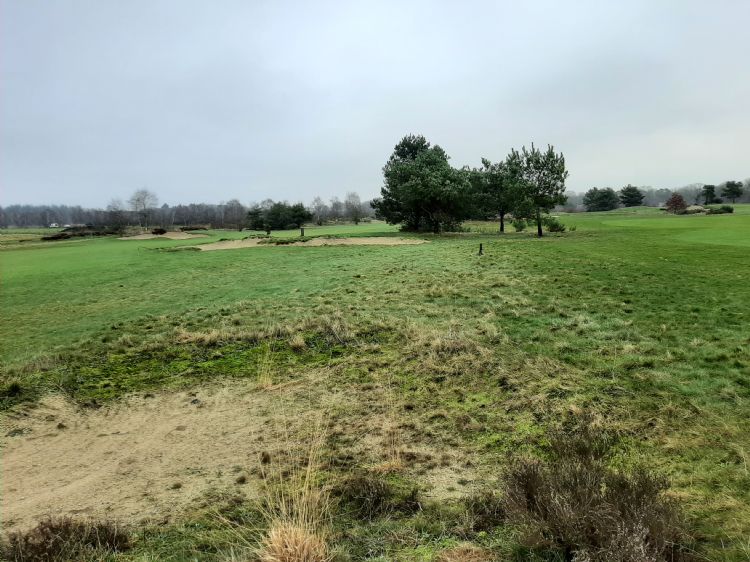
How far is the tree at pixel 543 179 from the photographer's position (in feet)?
114

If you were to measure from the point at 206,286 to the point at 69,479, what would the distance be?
12989 millimetres

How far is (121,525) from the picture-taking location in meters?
4.86

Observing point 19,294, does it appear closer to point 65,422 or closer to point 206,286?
point 206,286

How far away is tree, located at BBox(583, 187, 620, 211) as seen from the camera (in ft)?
356

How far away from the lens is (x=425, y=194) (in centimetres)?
4075

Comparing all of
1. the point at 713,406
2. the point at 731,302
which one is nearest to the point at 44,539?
the point at 713,406

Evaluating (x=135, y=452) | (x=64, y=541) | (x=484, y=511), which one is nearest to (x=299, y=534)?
(x=484, y=511)

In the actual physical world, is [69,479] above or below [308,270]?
below

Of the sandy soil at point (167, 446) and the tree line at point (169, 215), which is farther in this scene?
the tree line at point (169, 215)

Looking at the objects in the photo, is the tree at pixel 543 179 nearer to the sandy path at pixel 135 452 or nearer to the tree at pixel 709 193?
Answer: the sandy path at pixel 135 452

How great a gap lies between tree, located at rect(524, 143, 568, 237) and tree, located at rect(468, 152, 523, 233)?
70 cm

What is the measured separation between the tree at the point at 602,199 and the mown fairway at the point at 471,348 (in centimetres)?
9813

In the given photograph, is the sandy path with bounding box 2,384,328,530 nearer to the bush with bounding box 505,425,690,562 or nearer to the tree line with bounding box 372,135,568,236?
the bush with bounding box 505,425,690,562

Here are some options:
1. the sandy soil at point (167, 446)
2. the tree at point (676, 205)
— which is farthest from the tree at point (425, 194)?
the tree at point (676, 205)
